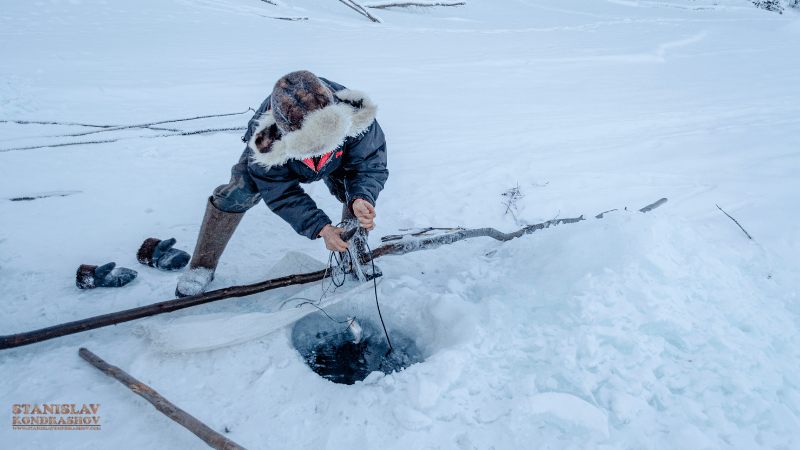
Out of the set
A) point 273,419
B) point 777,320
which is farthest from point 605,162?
point 273,419

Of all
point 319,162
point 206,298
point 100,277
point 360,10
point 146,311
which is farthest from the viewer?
point 360,10

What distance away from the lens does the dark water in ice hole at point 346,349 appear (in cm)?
221

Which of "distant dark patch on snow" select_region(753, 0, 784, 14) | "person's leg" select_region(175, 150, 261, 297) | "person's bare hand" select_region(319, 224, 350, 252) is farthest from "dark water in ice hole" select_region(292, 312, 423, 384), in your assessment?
"distant dark patch on snow" select_region(753, 0, 784, 14)

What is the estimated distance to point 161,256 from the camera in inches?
108

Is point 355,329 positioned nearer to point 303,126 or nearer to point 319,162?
point 319,162

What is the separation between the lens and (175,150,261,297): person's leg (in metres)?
2.27

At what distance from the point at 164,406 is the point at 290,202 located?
1.03 metres

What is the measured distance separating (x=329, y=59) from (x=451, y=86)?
98.8 inches

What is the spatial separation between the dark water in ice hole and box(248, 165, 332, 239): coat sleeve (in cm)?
64

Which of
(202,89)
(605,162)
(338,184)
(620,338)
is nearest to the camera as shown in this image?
(620,338)

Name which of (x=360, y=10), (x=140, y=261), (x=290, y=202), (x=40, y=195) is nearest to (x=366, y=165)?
(x=290, y=202)

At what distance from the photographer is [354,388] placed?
73.0 inches

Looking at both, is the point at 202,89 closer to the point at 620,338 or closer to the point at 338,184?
the point at 338,184

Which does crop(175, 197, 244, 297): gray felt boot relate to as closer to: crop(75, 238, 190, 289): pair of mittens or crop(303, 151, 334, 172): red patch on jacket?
crop(75, 238, 190, 289): pair of mittens
